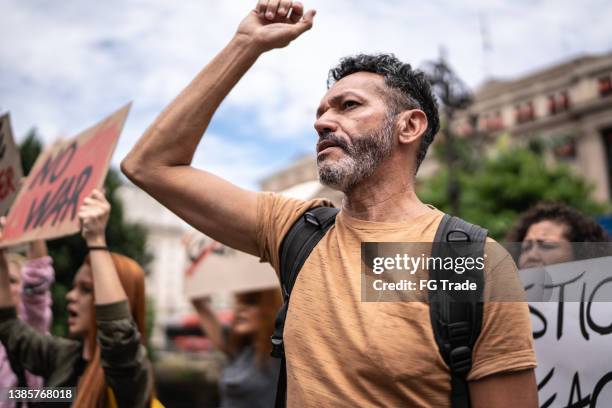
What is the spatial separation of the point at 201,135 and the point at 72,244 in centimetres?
718

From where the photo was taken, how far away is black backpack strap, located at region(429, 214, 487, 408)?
56.1 inches

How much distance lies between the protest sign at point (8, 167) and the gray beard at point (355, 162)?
5.47 feet

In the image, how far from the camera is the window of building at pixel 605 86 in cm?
3180

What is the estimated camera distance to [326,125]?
5.82 ft

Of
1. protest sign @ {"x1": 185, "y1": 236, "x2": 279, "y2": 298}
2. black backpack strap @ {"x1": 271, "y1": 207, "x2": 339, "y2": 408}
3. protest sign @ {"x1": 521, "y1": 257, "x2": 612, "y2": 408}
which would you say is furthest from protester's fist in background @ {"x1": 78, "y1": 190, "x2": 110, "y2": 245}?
protest sign @ {"x1": 521, "y1": 257, "x2": 612, "y2": 408}

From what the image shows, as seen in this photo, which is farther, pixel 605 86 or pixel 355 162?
pixel 605 86

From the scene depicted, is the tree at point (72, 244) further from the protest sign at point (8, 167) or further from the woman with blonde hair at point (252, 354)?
the protest sign at point (8, 167)

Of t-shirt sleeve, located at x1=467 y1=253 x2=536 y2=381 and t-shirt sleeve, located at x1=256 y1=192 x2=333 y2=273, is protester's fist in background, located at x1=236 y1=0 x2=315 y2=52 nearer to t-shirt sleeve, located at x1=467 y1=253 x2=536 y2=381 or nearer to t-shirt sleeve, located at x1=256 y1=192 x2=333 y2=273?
t-shirt sleeve, located at x1=256 y1=192 x2=333 y2=273

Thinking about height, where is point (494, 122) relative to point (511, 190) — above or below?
above

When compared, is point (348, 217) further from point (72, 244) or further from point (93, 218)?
point (72, 244)

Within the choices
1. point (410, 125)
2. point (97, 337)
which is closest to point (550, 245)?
point (410, 125)

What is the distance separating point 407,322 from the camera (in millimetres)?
1482

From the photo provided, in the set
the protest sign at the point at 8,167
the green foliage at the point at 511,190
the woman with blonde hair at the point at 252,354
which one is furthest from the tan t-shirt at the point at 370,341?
the green foliage at the point at 511,190

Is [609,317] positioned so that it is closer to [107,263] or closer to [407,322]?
[407,322]
